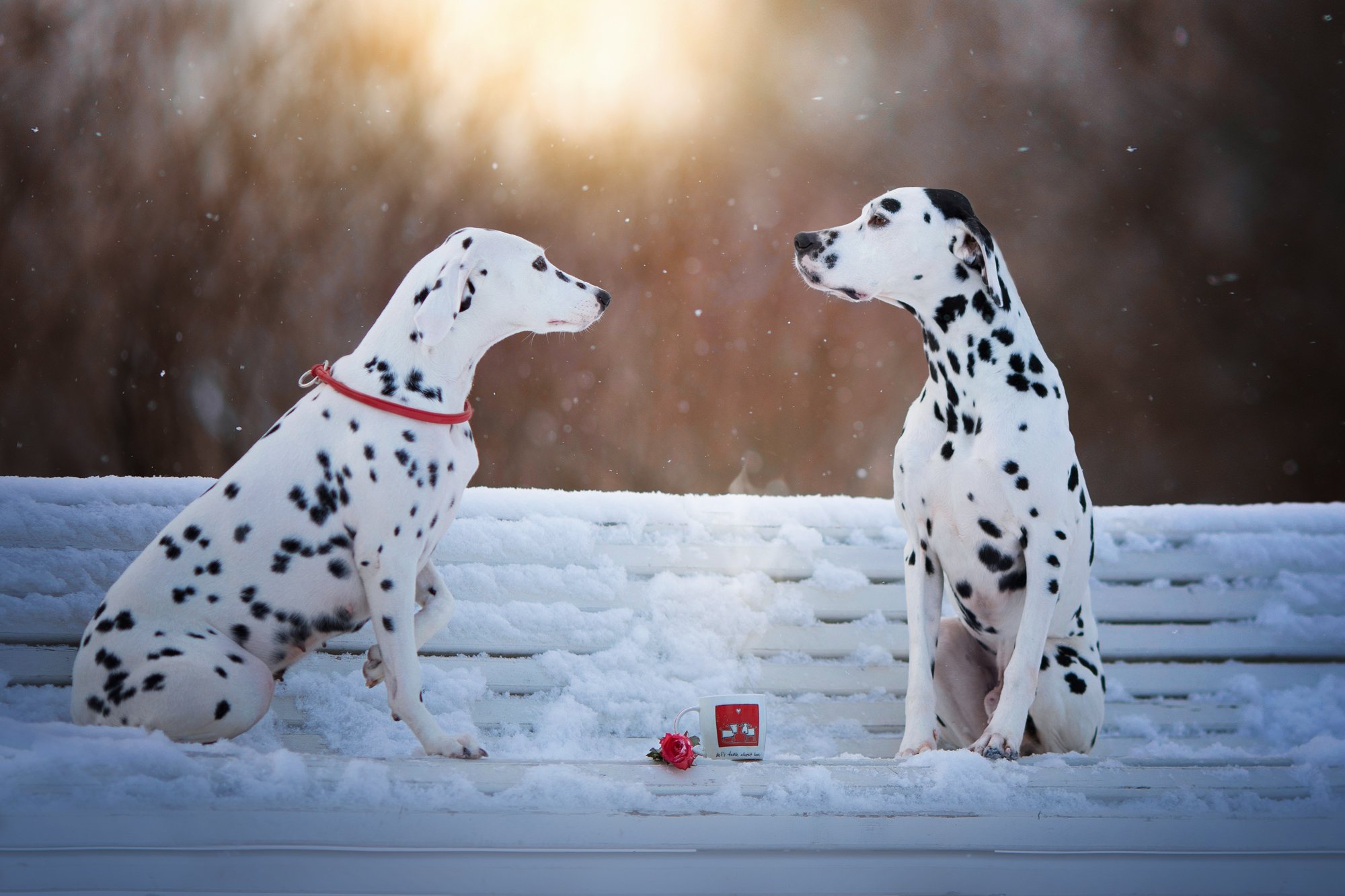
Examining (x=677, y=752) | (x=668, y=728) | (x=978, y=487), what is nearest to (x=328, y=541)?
(x=677, y=752)

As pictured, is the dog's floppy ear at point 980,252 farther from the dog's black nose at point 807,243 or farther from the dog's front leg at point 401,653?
the dog's front leg at point 401,653

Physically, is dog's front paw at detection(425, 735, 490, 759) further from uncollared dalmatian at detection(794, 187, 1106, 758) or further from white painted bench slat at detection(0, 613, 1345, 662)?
uncollared dalmatian at detection(794, 187, 1106, 758)

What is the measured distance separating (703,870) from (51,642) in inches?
81.4

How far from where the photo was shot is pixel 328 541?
2.03 m

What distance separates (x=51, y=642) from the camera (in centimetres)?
256

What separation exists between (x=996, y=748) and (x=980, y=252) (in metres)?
1.16

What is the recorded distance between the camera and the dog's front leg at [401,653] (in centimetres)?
195

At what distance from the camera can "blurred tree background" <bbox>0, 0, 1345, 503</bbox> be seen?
415cm

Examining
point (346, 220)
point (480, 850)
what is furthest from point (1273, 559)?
point (346, 220)

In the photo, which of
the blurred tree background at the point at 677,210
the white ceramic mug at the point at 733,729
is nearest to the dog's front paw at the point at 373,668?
the white ceramic mug at the point at 733,729

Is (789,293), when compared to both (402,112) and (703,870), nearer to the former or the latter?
(402,112)

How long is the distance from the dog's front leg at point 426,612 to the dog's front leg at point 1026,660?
127 centimetres

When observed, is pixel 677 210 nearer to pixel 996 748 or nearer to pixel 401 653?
pixel 401 653

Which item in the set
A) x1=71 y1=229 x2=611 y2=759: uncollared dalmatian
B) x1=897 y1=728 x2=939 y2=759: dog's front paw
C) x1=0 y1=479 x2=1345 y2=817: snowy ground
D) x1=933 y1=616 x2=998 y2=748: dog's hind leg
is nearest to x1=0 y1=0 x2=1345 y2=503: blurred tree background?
x1=0 y1=479 x2=1345 y2=817: snowy ground
